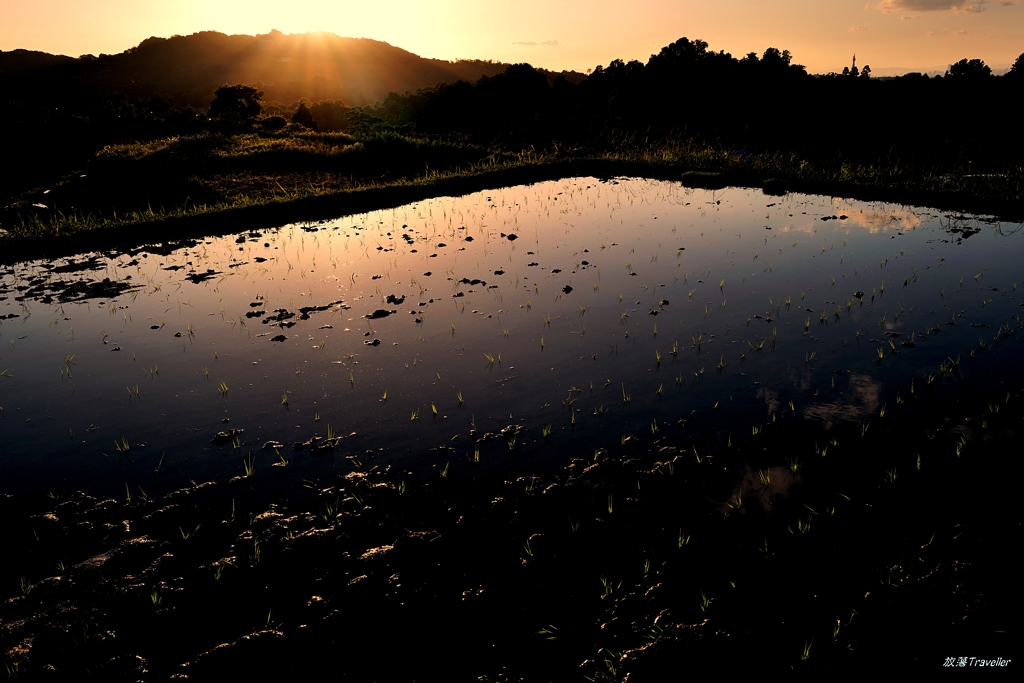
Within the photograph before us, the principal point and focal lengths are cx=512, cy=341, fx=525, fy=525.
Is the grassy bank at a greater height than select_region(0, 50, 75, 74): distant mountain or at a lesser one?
lesser

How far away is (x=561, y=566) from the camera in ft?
14.3

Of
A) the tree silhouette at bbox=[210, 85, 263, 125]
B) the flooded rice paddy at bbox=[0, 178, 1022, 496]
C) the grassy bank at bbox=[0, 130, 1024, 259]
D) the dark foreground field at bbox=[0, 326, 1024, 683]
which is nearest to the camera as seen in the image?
the dark foreground field at bbox=[0, 326, 1024, 683]

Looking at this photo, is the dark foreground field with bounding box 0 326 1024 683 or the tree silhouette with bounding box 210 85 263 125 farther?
the tree silhouette with bounding box 210 85 263 125

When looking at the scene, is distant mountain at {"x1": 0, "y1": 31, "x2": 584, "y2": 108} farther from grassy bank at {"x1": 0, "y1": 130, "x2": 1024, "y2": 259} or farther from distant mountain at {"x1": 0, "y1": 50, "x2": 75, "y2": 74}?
grassy bank at {"x1": 0, "y1": 130, "x2": 1024, "y2": 259}

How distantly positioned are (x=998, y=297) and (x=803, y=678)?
9.41 metres

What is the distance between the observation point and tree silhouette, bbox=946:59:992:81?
4009cm

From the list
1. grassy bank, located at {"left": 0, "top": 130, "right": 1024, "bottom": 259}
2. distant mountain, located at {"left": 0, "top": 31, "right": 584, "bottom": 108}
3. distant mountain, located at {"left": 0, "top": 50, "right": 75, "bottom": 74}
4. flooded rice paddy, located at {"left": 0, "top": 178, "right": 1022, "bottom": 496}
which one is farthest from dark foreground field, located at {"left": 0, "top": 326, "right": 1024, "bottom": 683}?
distant mountain, located at {"left": 0, "top": 50, "right": 75, "bottom": 74}

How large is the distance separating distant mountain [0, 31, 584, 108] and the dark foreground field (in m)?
83.3

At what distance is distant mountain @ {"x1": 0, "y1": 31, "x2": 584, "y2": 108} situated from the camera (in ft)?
296

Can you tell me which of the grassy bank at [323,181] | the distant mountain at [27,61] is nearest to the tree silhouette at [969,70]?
the grassy bank at [323,181]

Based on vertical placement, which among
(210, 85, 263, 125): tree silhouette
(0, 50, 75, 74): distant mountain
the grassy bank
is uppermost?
(0, 50, 75, 74): distant mountain

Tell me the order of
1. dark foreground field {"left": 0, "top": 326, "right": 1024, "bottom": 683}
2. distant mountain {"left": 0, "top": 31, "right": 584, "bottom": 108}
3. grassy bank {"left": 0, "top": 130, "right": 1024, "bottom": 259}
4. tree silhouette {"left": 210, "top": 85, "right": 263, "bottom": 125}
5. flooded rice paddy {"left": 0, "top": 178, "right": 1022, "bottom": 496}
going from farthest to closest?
1. distant mountain {"left": 0, "top": 31, "right": 584, "bottom": 108}
2. tree silhouette {"left": 210, "top": 85, "right": 263, "bottom": 125}
3. grassy bank {"left": 0, "top": 130, "right": 1024, "bottom": 259}
4. flooded rice paddy {"left": 0, "top": 178, "right": 1022, "bottom": 496}
5. dark foreground field {"left": 0, "top": 326, "right": 1024, "bottom": 683}

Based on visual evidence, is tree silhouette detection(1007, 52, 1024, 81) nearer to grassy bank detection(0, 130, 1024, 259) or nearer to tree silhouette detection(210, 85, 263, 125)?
grassy bank detection(0, 130, 1024, 259)

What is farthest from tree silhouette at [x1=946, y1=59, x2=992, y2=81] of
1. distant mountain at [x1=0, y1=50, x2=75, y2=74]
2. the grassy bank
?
distant mountain at [x1=0, y1=50, x2=75, y2=74]
